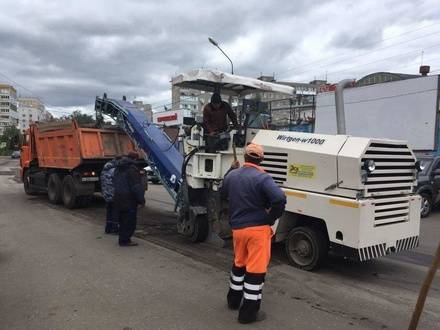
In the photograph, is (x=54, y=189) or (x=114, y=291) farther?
(x=54, y=189)

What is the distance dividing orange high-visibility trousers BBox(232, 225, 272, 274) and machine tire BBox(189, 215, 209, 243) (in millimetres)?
3237

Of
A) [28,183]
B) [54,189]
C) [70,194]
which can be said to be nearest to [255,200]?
[70,194]

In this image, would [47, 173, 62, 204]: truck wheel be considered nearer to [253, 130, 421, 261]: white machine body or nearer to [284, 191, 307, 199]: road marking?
[253, 130, 421, 261]: white machine body

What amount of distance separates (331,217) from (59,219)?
23.5 feet

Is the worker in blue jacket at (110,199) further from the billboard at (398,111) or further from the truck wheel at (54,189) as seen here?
the billboard at (398,111)

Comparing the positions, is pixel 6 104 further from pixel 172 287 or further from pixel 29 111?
pixel 172 287

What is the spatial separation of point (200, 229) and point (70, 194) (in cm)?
572

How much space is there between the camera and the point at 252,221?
4.58 meters

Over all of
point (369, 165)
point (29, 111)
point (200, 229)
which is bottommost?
point (200, 229)

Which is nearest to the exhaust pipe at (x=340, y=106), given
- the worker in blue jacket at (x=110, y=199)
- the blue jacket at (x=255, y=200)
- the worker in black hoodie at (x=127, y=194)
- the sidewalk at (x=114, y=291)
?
the blue jacket at (x=255, y=200)

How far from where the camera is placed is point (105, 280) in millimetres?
5906

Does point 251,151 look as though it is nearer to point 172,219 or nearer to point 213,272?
point 213,272

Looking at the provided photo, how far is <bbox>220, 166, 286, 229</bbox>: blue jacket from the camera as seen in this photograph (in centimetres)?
452

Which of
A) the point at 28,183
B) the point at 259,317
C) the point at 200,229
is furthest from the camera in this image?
the point at 28,183
